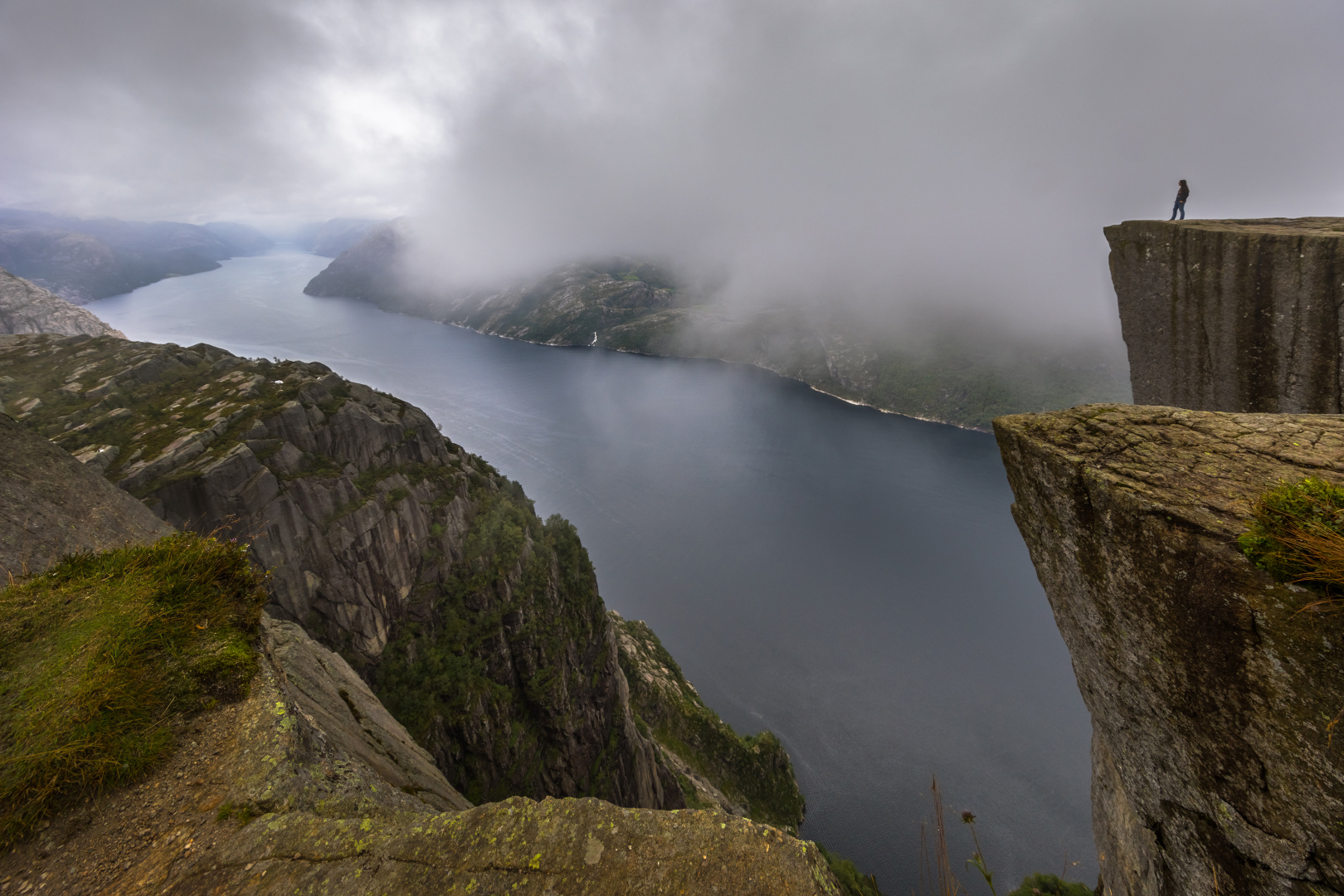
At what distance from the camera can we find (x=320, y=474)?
95.5ft

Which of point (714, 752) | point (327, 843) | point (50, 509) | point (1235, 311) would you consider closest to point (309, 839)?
point (327, 843)

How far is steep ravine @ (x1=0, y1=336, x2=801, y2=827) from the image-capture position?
2486cm

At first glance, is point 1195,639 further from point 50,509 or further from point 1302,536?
point 50,509

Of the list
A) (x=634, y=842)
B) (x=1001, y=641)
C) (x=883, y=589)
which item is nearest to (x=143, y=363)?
(x=634, y=842)

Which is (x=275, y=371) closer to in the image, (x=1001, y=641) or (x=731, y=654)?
(x=731, y=654)

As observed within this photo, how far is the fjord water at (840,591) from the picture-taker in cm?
5528

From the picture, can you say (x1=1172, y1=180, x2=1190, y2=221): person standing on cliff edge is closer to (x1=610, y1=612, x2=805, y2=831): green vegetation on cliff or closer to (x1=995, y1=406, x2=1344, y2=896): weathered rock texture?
(x1=995, y1=406, x2=1344, y2=896): weathered rock texture

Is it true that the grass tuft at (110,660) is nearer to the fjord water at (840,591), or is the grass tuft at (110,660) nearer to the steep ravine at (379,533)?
the steep ravine at (379,533)

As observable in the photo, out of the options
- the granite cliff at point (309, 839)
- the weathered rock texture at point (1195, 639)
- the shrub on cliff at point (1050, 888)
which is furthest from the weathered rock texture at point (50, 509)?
the shrub on cliff at point (1050, 888)

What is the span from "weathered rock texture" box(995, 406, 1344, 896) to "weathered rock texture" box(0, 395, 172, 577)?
16892mm

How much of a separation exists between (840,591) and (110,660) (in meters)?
88.7

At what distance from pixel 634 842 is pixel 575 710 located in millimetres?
41350

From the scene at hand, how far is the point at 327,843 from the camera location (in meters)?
4.97

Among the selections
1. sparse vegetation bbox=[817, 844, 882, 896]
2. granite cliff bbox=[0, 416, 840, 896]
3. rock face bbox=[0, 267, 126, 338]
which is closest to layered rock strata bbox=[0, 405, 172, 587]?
granite cliff bbox=[0, 416, 840, 896]
